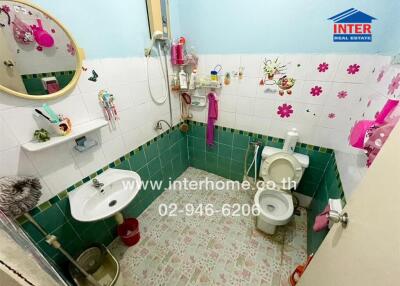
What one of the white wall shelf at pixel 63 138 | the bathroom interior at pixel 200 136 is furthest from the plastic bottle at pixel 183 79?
the white wall shelf at pixel 63 138

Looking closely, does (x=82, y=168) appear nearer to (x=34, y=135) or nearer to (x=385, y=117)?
(x=34, y=135)

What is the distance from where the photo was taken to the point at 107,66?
1.24m

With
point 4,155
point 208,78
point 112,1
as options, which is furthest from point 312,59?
point 4,155

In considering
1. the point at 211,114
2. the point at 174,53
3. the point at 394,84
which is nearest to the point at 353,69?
the point at 394,84

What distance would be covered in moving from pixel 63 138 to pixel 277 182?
1.76 m

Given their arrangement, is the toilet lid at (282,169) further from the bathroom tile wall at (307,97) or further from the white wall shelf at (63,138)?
the white wall shelf at (63,138)

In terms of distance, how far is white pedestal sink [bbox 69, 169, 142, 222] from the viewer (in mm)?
1146

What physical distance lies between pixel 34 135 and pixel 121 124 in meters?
0.56

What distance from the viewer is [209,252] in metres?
1.56

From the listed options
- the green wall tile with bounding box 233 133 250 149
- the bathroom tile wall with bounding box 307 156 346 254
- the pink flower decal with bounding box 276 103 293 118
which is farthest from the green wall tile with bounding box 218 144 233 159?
the bathroom tile wall with bounding box 307 156 346 254

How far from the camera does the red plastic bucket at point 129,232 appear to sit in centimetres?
157

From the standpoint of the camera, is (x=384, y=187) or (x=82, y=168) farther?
(x=82, y=168)

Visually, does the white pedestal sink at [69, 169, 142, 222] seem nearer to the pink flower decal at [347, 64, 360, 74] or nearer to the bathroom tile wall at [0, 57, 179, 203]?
the bathroom tile wall at [0, 57, 179, 203]

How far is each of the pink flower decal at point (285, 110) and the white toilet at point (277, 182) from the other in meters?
0.35
